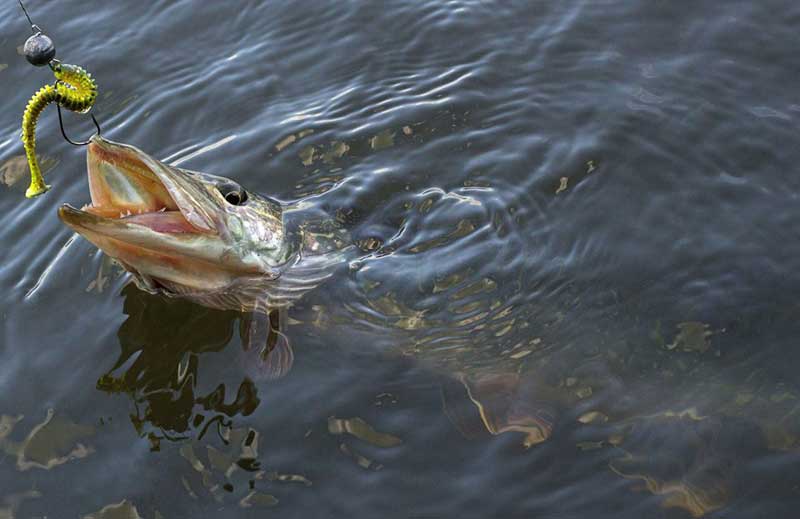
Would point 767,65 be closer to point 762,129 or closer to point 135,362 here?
point 762,129

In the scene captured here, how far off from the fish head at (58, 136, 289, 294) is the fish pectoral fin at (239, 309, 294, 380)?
32cm

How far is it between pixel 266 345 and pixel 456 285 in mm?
1010

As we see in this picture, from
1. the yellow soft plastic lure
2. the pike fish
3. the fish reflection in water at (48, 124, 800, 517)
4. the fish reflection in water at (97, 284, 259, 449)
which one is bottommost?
the fish reflection in water at (48, 124, 800, 517)

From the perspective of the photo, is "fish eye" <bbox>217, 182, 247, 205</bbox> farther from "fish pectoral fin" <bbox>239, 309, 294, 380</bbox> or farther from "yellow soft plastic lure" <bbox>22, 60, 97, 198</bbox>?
"yellow soft plastic lure" <bbox>22, 60, 97, 198</bbox>

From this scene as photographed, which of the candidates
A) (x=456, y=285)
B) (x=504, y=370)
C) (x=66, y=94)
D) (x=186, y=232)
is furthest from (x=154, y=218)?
(x=504, y=370)

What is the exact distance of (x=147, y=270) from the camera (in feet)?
14.7

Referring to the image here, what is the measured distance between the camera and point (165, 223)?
4.47 meters

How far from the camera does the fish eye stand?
4.84 m

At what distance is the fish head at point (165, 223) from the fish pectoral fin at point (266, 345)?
1.05ft

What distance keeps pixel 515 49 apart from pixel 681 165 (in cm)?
170

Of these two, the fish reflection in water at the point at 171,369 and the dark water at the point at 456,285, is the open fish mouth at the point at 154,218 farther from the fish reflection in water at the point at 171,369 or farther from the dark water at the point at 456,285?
the dark water at the point at 456,285

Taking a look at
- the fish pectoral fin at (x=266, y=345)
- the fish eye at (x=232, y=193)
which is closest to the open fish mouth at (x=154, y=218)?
the fish eye at (x=232, y=193)

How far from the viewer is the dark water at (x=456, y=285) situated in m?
4.26

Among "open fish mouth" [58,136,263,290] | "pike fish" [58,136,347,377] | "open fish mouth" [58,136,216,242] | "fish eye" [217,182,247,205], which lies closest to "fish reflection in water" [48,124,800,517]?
"pike fish" [58,136,347,377]
